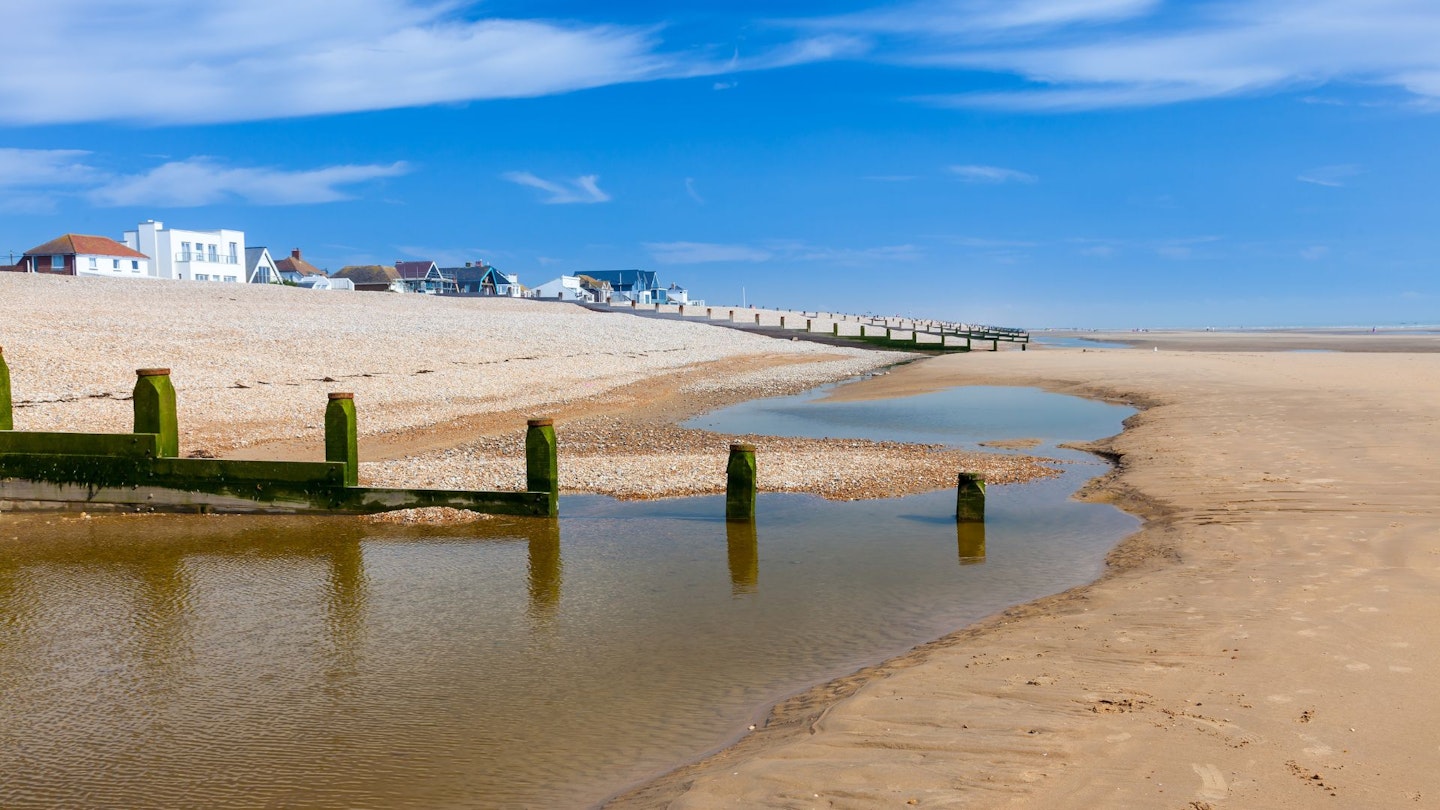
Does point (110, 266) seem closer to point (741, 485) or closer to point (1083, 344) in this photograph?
point (1083, 344)

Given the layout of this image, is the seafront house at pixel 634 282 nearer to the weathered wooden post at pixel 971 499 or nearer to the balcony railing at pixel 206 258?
the balcony railing at pixel 206 258

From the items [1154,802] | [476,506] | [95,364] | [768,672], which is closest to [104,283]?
[95,364]

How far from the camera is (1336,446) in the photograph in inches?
653

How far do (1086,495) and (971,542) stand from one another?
3.86m

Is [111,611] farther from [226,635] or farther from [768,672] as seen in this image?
[768,672]

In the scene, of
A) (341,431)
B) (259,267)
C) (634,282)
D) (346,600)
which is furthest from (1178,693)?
(634,282)

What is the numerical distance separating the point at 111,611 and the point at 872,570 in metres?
7.53

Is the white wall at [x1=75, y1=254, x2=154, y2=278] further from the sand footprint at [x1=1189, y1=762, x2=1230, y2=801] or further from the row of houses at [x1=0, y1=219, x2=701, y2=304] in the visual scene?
the sand footprint at [x1=1189, y1=762, x2=1230, y2=801]

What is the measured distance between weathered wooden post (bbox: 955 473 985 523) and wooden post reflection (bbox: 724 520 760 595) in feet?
9.17

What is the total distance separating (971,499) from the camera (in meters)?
13.0

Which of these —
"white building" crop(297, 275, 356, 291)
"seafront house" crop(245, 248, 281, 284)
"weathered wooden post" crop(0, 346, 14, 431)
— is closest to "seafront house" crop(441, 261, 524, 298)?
"white building" crop(297, 275, 356, 291)

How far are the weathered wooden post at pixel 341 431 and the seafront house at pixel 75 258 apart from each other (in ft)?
251

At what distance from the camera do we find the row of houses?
79.9 metres

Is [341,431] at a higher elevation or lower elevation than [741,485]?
higher
